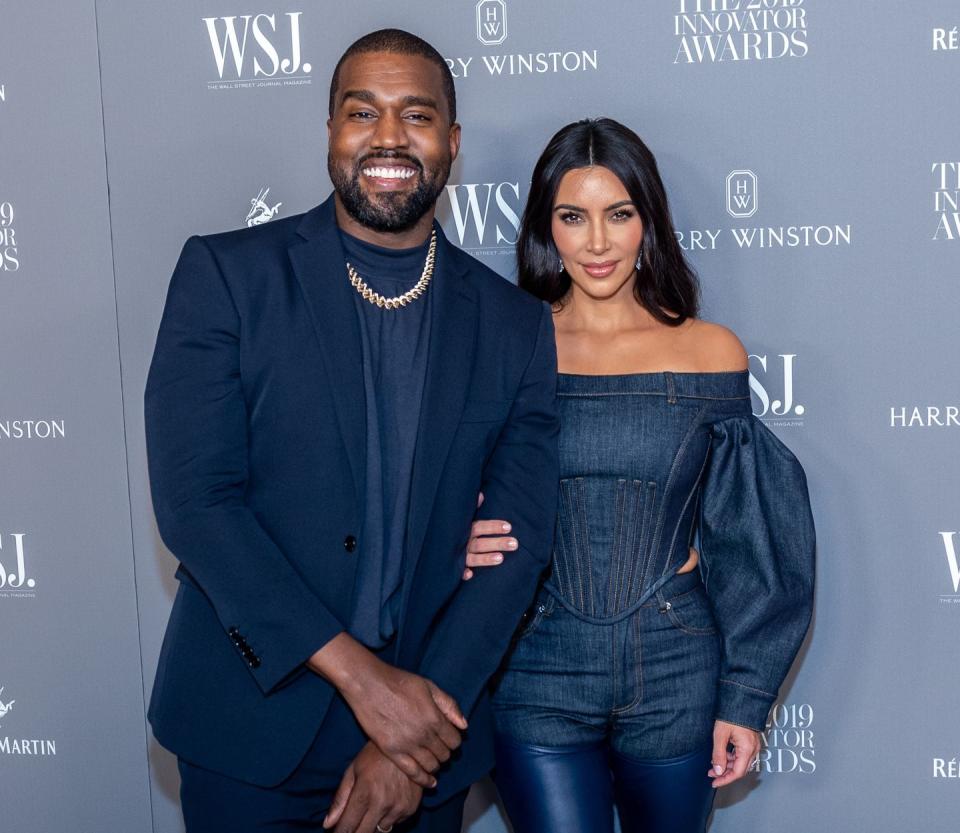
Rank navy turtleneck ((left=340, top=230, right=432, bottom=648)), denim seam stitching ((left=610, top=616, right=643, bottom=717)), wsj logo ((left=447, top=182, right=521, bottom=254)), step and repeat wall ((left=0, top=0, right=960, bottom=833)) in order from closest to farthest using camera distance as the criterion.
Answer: navy turtleneck ((left=340, top=230, right=432, bottom=648)) → denim seam stitching ((left=610, top=616, right=643, bottom=717)) → step and repeat wall ((left=0, top=0, right=960, bottom=833)) → wsj logo ((left=447, top=182, right=521, bottom=254))

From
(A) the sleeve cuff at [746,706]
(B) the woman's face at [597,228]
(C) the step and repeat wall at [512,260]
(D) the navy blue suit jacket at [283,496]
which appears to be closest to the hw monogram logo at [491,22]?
(C) the step and repeat wall at [512,260]

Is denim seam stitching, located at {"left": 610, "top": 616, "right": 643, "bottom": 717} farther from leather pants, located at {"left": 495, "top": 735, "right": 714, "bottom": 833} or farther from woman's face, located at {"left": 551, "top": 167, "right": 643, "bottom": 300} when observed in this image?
woman's face, located at {"left": 551, "top": 167, "right": 643, "bottom": 300}

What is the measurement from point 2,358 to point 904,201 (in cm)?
239

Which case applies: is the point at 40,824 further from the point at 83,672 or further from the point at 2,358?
the point at 2,358

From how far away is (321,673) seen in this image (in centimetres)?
191

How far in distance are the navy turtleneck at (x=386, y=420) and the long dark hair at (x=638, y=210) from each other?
1.88 ft

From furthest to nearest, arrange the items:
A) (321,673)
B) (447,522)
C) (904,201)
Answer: (904,201) < (447,522) < (321,673)

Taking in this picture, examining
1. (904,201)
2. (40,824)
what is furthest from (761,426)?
(40,824)

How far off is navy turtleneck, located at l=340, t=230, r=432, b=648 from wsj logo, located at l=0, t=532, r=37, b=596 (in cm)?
170

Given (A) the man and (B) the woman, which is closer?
(A) the man

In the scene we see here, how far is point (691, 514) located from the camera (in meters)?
2.50

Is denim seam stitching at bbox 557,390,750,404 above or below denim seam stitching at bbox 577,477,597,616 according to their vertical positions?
above

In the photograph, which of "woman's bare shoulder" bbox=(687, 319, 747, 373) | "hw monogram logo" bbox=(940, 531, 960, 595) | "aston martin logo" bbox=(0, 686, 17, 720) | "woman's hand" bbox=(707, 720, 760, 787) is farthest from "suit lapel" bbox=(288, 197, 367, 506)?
"aston martin logo" bbox=(0, 686, 17, 720)

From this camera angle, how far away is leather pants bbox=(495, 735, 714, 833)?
2.35m
